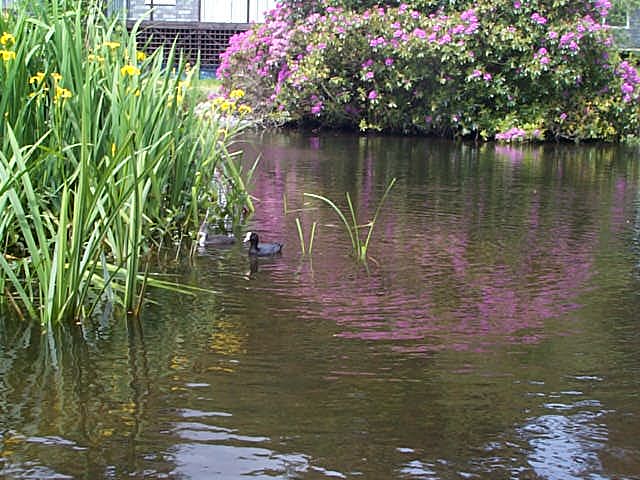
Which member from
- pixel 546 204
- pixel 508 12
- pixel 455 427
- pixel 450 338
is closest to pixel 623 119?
pixel 508 12

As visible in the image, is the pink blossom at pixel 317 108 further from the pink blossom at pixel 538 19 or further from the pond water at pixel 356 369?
the pond water at pixel 356 369

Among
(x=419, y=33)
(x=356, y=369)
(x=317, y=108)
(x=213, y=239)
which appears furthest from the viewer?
(x=317, y=108)

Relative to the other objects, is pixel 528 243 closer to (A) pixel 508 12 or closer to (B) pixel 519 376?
(B) pixel 519 376

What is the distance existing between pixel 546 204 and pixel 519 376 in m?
6.30

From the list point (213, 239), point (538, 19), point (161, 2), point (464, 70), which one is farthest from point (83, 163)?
point (161, 2)

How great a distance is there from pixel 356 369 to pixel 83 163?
1.63 meters

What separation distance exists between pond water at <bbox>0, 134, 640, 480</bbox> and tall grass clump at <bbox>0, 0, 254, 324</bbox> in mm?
304

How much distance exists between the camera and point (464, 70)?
2083cm

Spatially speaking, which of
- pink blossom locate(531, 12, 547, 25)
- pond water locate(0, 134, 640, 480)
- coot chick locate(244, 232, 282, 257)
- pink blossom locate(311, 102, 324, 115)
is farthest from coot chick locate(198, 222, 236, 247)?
pink blossom locate(311, 102, 324, 115)

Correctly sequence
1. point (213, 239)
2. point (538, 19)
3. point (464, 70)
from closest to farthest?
point (213, 239) < point (538, 19) < point (464, 70)

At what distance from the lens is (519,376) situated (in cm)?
530

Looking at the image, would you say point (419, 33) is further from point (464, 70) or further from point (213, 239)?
point (213, 239)

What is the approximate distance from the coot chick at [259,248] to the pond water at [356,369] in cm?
10

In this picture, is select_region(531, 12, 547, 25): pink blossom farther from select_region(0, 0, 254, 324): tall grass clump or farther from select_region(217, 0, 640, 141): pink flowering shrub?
select_region(0, 0, 254, 324): tall grass clump
